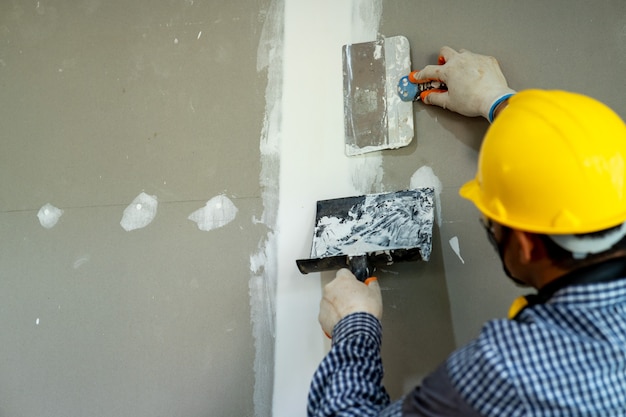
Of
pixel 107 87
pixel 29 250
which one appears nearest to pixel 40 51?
pixel 107 87

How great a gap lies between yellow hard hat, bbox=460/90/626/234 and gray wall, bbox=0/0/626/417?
1.61ft

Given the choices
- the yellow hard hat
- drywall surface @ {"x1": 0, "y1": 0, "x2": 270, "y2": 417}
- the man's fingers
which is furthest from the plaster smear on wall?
the yellow hard hat

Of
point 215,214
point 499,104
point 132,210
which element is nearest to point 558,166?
point 499,104

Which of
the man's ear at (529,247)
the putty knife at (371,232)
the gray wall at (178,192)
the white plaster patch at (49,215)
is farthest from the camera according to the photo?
the white plaster patch at (49,215)

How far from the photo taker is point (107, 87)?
5.84 feet

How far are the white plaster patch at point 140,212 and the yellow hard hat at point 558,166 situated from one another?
1057 mm

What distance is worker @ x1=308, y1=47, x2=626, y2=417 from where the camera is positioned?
2.53 feet

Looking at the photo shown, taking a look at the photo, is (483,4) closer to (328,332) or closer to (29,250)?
(328,332)

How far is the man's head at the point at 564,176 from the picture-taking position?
32.9 inches

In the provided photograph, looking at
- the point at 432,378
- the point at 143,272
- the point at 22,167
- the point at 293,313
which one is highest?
the point at 22,167

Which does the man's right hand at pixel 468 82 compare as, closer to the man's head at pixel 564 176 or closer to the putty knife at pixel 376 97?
the putty knife at pixel 376 97

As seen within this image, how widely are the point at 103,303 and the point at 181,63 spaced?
0.81 meters

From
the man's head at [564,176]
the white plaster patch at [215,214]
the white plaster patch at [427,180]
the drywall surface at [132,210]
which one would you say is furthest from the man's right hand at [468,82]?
the white plaster patch at [215,214]

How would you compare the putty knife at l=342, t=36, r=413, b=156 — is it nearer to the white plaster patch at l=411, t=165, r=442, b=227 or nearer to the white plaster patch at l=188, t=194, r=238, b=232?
the white plaster patch at l=411, t=165, r=442, b=227
